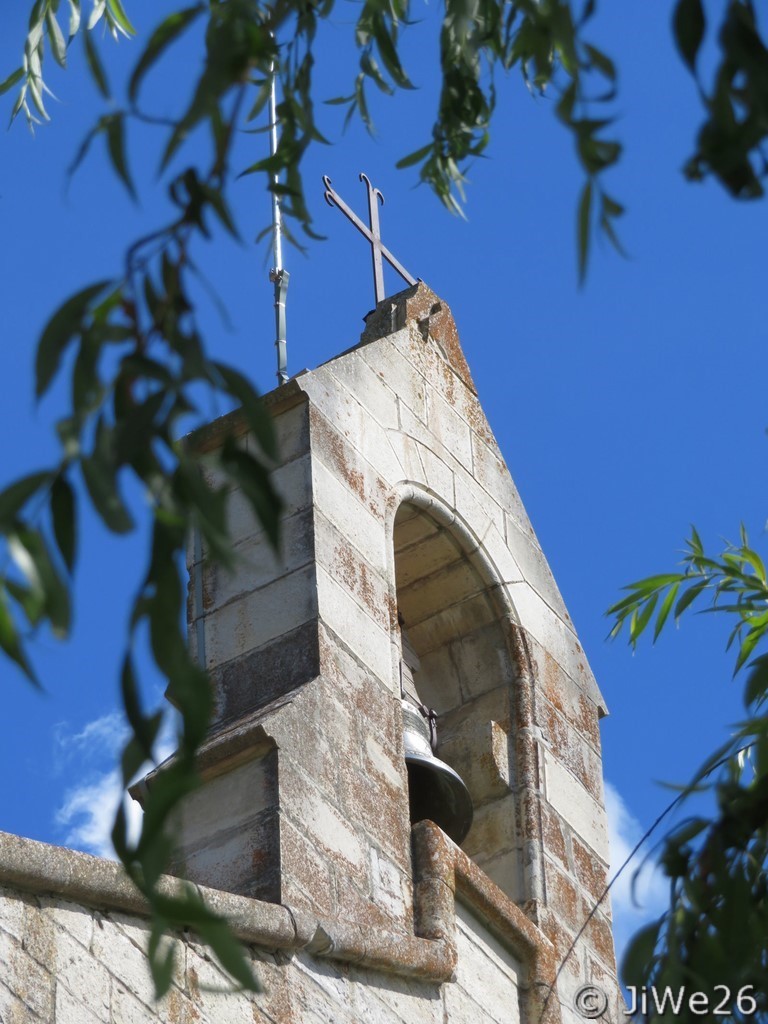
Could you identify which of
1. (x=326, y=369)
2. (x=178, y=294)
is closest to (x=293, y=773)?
(x=326, y=369)

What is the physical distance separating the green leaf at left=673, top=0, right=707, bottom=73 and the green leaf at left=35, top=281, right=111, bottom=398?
646mm

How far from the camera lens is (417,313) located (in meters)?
6.98

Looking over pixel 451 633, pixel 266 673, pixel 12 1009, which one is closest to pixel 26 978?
pixel 12 1009

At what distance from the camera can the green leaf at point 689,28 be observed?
220 centimetres

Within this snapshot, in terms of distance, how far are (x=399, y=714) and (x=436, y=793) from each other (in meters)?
0.38

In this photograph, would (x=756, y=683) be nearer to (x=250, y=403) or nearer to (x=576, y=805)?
(x=250, y=403)

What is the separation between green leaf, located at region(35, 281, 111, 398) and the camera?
6.92ft

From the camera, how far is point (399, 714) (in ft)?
18.7

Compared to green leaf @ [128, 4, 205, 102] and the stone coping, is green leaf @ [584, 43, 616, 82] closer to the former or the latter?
green leaf @ [128, 4, 205, 102]

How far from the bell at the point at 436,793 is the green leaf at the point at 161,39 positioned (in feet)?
12.4

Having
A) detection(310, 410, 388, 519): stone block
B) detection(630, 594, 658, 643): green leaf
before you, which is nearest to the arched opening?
detection(310, 410, 388, 519): stone block

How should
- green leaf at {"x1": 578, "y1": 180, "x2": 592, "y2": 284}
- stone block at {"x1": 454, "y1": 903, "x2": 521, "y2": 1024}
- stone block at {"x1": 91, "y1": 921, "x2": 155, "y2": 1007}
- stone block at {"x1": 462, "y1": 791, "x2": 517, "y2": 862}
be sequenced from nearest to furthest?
1. green leaf at {"x1": 578, "y1": 180, "x2": 592, "y2": 284}
2. stone block at {"x1": 91, "y1": 921, "x2": 155, "y2": 1007}
3. stone block at {"x1": 454, "y1": 903, "x2": 521, "y2": 1024}
4. stone block at {"x1": 462, "y1": 791, "x2": 517, "y2": 862}

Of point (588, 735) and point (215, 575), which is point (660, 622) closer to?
point (215, 575)

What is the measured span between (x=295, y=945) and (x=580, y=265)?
2817 mm
